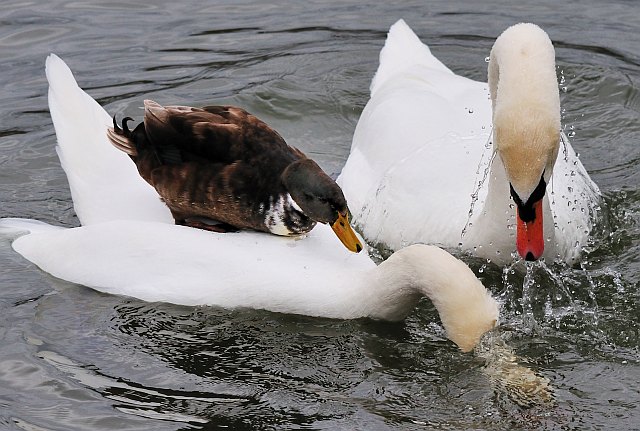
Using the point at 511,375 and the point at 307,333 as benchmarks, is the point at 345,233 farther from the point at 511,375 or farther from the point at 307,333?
the point at 511,375

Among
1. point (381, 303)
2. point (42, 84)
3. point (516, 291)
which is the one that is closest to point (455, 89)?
point (516, 291)

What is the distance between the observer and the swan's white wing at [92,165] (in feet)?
25.6

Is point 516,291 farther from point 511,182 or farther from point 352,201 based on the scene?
point 352,201

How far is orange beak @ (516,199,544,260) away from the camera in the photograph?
6.77m

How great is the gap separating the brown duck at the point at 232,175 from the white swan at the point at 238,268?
0.44 ft

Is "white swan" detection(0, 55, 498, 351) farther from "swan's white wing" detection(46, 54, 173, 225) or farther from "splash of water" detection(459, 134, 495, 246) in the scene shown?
"splash of water" detection(459, 134, 495, 246)

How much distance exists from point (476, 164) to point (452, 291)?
1711 millimetres

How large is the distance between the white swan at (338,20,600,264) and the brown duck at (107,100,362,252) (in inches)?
33.4

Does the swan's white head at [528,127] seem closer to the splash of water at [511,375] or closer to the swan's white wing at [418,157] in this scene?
the splash of water at [511,375]

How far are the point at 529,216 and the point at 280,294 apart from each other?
4.32ft

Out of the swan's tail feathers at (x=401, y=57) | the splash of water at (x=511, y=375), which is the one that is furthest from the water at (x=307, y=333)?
the swan's tail feathers at (x=401, y=57)

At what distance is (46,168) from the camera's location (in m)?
9.32

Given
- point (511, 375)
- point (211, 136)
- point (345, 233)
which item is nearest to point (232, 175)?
point (211, 136)

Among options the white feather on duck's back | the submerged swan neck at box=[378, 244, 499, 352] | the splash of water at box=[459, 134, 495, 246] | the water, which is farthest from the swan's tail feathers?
the submerged swan neck at box=[378, 244, 499, 352]
